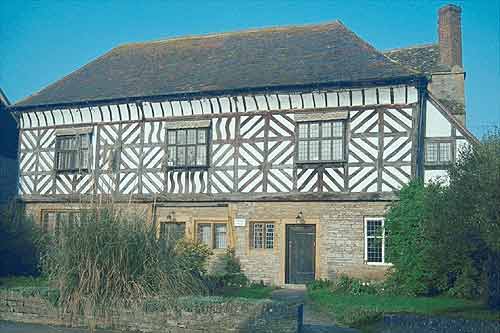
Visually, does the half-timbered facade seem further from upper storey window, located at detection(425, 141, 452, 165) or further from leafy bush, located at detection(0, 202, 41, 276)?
leafy bush, located at detection(0, 202, 41, 276)

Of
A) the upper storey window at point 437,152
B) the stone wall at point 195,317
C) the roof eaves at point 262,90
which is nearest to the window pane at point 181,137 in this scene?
the roof eaves at point 262,90

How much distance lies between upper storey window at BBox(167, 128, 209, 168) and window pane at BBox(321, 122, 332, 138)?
12.1ft

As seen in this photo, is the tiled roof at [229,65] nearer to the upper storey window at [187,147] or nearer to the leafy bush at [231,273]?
the upper storey window at [187,147]

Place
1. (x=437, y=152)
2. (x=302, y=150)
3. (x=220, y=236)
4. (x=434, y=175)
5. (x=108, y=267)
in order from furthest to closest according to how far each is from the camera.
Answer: (x=220, y=236), (x=302, y=150), (x=437, y=152), (x=434, y=175), (x=108, y=267)

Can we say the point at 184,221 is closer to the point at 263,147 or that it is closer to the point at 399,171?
the point at 263,147

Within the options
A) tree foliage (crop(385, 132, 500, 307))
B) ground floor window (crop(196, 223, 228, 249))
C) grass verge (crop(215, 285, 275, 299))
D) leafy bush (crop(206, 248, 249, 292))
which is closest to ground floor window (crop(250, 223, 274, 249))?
leafy bush (crop(206, 248, 249, 292))

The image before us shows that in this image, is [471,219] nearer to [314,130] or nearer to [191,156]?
[314,130]

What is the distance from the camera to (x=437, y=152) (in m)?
15.7

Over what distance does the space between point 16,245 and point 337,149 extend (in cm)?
934

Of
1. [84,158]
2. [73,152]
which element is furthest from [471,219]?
[73,152]

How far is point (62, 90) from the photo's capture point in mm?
20391

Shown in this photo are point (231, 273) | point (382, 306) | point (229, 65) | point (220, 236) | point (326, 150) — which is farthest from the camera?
point (229, 65)

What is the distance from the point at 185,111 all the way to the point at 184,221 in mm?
3544

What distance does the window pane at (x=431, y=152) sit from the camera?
15680 mm
